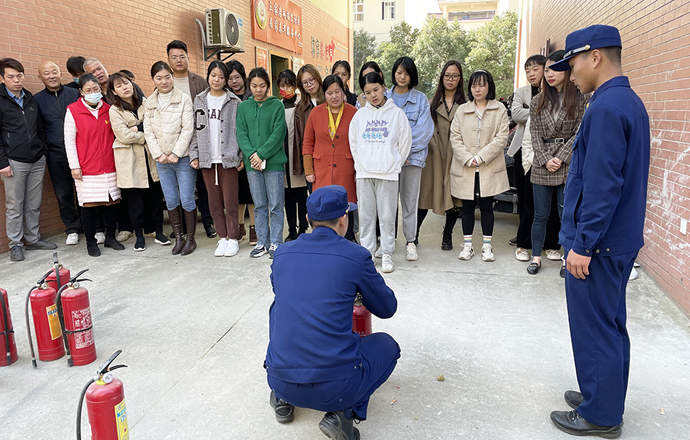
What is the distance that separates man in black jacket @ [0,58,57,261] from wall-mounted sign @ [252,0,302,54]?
22.6ft

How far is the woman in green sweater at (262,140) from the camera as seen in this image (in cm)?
515

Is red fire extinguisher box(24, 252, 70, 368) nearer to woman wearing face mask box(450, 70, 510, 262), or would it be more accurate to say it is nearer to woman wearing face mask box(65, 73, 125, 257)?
woman wearing face mask box(65, 73, 125, 257)

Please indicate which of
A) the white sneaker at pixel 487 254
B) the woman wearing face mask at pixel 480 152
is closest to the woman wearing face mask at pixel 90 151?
the woman wearing face mask at pixel 480 152

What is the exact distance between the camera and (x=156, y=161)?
551 cm

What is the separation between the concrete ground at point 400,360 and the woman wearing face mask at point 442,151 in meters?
0.81

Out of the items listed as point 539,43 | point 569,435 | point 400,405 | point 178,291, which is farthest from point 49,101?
point 539,43

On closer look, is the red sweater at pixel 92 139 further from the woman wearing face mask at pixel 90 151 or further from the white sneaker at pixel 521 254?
the white sneaker at pixel 521 254

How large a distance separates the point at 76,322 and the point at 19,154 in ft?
10.8

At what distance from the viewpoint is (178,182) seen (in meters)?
5.55

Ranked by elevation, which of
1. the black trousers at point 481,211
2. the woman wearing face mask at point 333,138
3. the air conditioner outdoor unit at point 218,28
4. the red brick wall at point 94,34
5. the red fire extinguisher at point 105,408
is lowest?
the red fire extinguisher at point 105,408

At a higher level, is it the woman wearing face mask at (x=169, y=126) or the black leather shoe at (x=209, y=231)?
the woman wearing face mask at (x=169, y=126)

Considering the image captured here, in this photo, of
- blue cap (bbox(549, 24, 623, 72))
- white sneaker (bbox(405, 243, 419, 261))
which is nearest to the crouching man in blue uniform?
blue cap (bbox(549, 24, 623, 72))

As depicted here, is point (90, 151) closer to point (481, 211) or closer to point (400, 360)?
point (400, 360)

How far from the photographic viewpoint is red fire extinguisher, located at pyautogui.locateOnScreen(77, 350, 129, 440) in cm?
191
